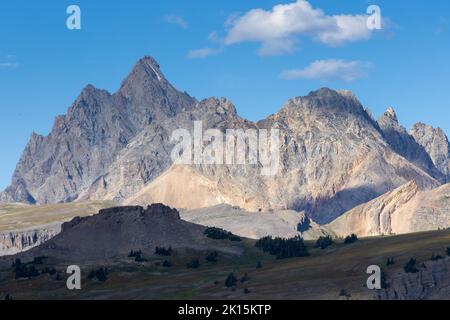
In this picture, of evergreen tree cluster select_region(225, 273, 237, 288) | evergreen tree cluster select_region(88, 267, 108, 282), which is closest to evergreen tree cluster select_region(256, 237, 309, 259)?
evergreen tree cluster select_region(88, 267, 108, 282)

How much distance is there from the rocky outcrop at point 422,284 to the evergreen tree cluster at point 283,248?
160 feet

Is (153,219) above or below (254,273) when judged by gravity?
above

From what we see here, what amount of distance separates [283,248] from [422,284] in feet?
197

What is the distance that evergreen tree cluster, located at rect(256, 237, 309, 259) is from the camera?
14388 centimetres

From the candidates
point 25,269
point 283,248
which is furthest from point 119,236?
point 25,269

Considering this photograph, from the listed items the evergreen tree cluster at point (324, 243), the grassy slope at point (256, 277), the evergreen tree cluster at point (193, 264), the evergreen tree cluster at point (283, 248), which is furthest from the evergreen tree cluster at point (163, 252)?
the evergreen tree cluster at point (324, 243)

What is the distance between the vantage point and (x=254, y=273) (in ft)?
378

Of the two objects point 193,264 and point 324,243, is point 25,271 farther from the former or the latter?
point 324,243

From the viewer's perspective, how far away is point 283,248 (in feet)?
490

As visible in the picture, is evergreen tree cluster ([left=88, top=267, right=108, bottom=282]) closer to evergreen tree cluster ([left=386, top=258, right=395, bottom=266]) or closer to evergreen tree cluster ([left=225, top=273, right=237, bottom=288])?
evergreen tree cluster ([left=225, top=273, right=237, bottom=288])

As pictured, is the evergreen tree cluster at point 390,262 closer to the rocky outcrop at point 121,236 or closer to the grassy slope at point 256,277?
the grassy slope at point 256,277
